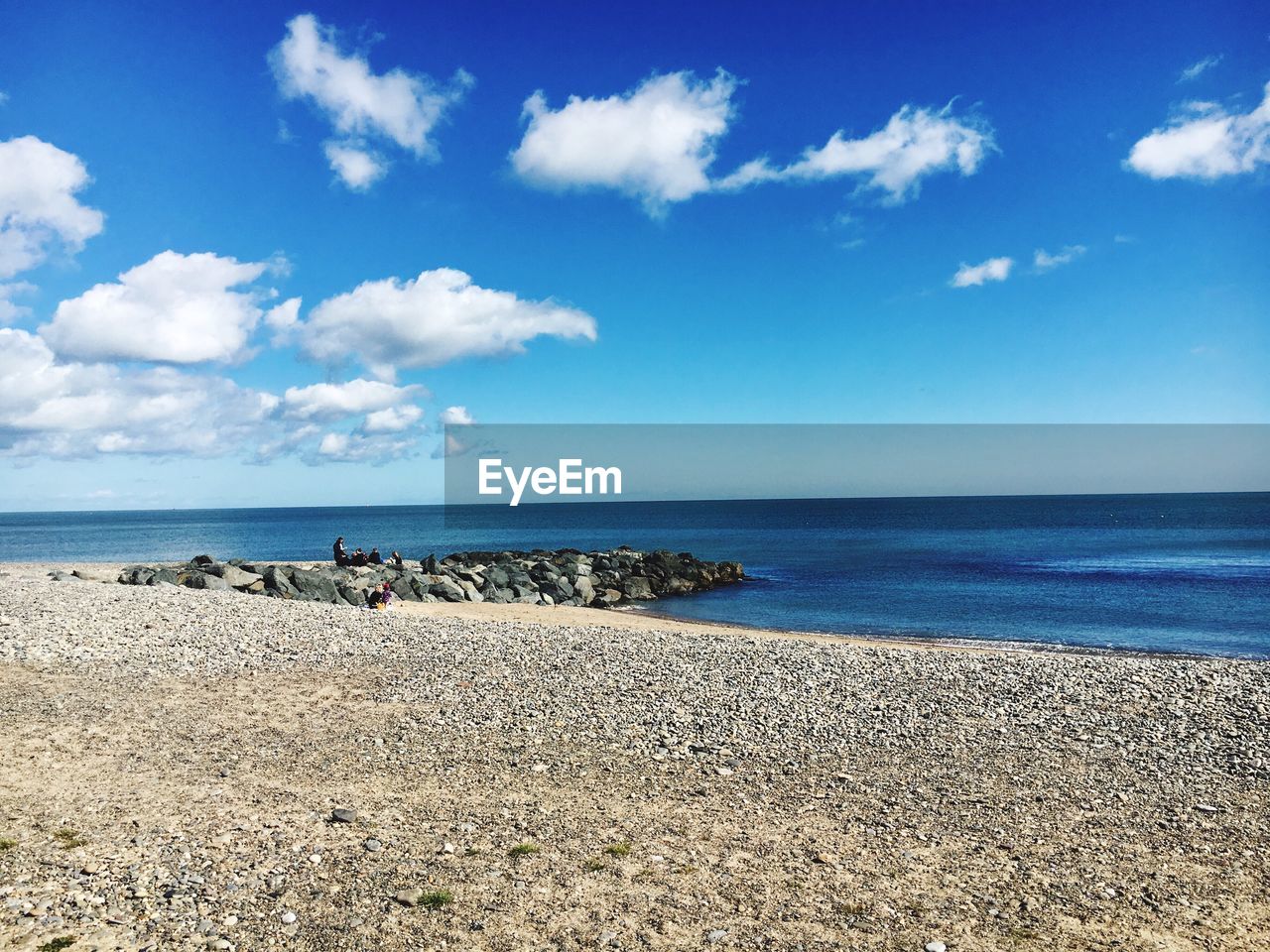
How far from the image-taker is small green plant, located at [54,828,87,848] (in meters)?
8.25

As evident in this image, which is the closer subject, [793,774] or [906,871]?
[906,871]

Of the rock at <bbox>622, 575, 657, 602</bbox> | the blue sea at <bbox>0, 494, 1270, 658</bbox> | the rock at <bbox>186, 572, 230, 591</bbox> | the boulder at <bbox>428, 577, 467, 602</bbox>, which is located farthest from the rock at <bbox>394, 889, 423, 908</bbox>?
the rock at <bbox>622, 575, 657, 602</bbox>

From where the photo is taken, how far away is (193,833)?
8602 mm

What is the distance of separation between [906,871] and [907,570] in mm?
46350

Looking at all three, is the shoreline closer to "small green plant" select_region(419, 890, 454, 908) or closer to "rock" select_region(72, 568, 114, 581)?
"rock" select_region(72, 568, 114, 581)

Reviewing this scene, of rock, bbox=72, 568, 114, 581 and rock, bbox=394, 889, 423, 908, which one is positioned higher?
rock, bbox=72, 568, 114, 581

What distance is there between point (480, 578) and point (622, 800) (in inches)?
1154

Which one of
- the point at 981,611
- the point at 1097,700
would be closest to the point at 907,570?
the point at 981,611

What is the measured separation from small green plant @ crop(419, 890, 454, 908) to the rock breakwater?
2356cm

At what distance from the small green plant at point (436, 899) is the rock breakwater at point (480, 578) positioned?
77.3 feet

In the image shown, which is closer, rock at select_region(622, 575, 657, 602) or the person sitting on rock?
the person sitting on rock

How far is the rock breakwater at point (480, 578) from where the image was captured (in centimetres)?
2992

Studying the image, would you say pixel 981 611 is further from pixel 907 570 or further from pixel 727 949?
pixel 727 949

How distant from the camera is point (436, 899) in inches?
287
